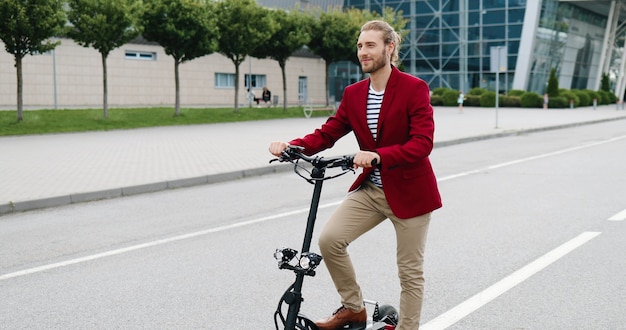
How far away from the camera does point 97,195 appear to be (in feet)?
35.3

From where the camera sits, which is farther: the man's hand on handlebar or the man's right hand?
the man's right hand

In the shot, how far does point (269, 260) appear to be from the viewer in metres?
6.52

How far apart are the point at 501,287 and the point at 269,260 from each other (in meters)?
1.97

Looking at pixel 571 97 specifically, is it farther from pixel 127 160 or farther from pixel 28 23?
pixel 127 160

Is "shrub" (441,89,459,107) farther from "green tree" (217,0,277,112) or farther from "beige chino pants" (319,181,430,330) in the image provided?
"beige chino pants" (319,181,430,330)

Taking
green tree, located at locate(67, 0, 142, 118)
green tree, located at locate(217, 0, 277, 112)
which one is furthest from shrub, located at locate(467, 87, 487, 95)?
green tree, located at locate(67, 0, 142, 118)

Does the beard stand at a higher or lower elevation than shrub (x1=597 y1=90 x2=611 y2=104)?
higher

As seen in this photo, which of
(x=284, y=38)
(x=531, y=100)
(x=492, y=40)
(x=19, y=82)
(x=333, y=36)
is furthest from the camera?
(x=492, y=40)

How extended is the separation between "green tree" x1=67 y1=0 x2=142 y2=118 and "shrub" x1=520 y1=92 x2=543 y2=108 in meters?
30.7

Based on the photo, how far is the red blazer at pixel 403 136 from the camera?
369 centimetres

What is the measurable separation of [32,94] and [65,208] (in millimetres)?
36458

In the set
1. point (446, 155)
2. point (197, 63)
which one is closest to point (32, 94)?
point (197, 63)

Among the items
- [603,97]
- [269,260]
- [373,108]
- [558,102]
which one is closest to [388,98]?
[373,108]

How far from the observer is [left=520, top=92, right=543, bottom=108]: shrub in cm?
4997
